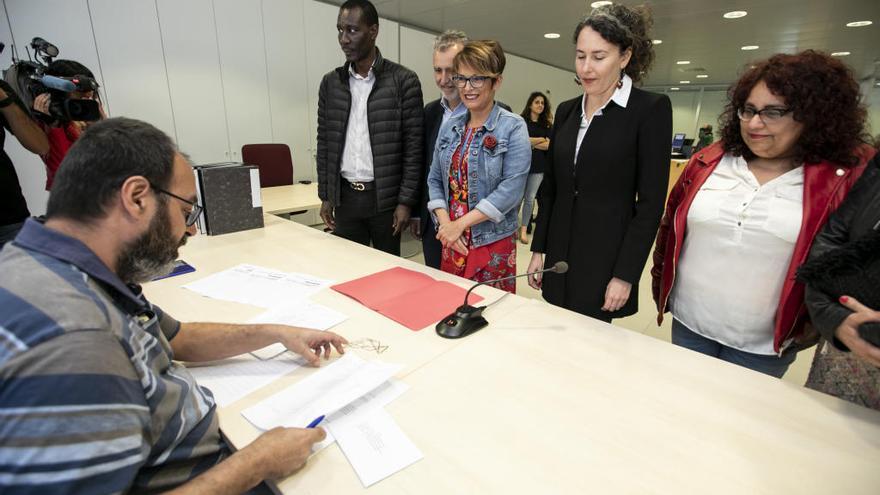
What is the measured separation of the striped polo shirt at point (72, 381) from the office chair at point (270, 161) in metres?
3.19

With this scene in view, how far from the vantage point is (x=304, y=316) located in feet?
4.00

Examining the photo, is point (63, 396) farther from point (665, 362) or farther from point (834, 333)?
point (834, 333)

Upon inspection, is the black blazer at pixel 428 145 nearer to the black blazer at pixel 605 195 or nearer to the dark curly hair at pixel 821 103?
the black blazer at pixel 605 195

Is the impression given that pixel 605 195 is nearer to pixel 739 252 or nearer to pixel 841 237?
pixel 739 252

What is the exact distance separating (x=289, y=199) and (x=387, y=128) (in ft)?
4.50

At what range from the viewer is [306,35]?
441cm

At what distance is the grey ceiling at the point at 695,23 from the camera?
4.17 metres

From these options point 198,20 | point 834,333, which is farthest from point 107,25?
point 834,333

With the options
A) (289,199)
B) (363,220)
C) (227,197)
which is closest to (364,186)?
(363,220)

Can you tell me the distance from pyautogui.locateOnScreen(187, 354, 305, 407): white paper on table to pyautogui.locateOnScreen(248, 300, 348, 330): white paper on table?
0.15 m

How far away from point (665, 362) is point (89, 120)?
2.50 m

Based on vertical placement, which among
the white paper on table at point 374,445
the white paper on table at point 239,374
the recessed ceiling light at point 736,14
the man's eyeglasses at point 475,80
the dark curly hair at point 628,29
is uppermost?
the recessed ceiling light at point 736,14

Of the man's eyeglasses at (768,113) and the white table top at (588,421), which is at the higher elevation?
the man's eyeglasses at (768,113)

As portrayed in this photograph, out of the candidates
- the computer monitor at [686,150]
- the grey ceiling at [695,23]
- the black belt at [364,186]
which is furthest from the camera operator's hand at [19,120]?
the computer monitor at [686,150]
